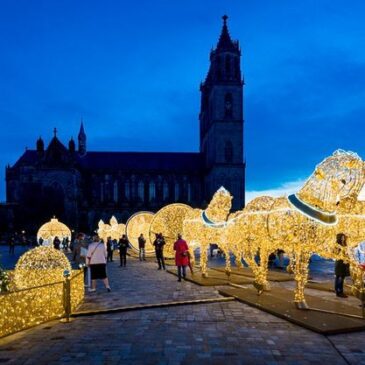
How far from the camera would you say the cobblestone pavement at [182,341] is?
5.85m

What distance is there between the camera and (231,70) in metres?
64.4

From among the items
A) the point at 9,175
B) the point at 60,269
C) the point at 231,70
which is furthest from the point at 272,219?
the point at 9,175

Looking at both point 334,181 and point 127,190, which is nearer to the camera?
point 334,181

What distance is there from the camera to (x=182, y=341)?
21.7 ft

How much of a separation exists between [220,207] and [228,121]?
51629 mm

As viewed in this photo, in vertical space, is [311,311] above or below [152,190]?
below

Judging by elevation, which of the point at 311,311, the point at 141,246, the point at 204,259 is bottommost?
the point at 141,246

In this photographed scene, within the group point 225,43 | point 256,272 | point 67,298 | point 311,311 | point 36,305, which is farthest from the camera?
point 225,43

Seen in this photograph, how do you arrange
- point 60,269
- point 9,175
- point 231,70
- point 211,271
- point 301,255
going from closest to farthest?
1. point 301,255
2. point 60,269
3. point 211,271
4. point 231,70
5. point 9,175

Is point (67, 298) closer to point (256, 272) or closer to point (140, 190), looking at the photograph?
point (256, 272)

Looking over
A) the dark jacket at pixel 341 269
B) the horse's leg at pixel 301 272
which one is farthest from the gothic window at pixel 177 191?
the horse's leg at pixel 301 272

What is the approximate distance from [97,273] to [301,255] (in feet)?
17.7

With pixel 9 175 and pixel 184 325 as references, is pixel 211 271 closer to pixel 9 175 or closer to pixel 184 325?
pixel 184 325

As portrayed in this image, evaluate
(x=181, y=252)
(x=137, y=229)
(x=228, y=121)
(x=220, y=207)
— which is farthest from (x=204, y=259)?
(x=228, y=121)
